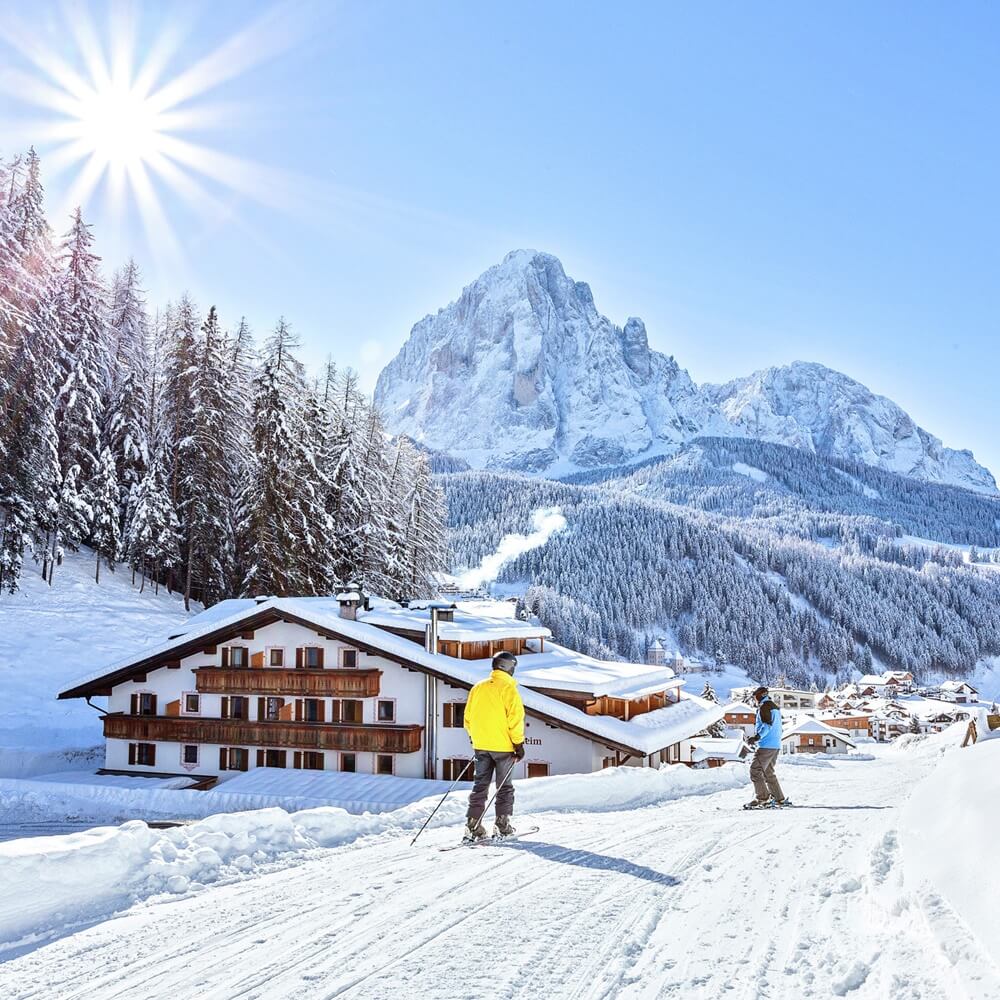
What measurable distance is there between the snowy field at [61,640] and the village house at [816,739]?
52.2 m

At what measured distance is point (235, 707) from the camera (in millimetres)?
29781

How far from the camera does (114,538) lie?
4134 centimetres

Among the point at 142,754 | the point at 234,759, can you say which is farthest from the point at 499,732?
the point at 142,754

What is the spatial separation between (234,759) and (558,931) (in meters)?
26.2

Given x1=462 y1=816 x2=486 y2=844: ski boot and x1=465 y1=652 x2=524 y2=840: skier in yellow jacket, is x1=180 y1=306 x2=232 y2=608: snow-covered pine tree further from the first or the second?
x1=462 y1=816 x2=486 y2=844: ski boot

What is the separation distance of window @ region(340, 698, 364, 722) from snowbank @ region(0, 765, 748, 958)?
16.9 metres

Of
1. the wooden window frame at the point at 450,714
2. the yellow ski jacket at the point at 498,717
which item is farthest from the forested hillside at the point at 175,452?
the yellow ski jacket at the point at 498,717

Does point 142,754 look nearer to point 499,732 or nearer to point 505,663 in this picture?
point 499,732

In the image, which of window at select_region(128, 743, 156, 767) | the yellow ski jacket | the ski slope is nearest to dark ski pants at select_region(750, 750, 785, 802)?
the ski slope

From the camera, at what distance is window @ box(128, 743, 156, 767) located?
30125 millimetres

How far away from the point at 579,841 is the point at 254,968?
478 centimetres

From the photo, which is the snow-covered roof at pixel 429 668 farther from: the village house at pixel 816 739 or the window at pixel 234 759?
the village house at pixel 816 739

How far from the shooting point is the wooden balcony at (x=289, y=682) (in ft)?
91.3

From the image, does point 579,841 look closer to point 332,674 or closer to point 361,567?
point 332,674
